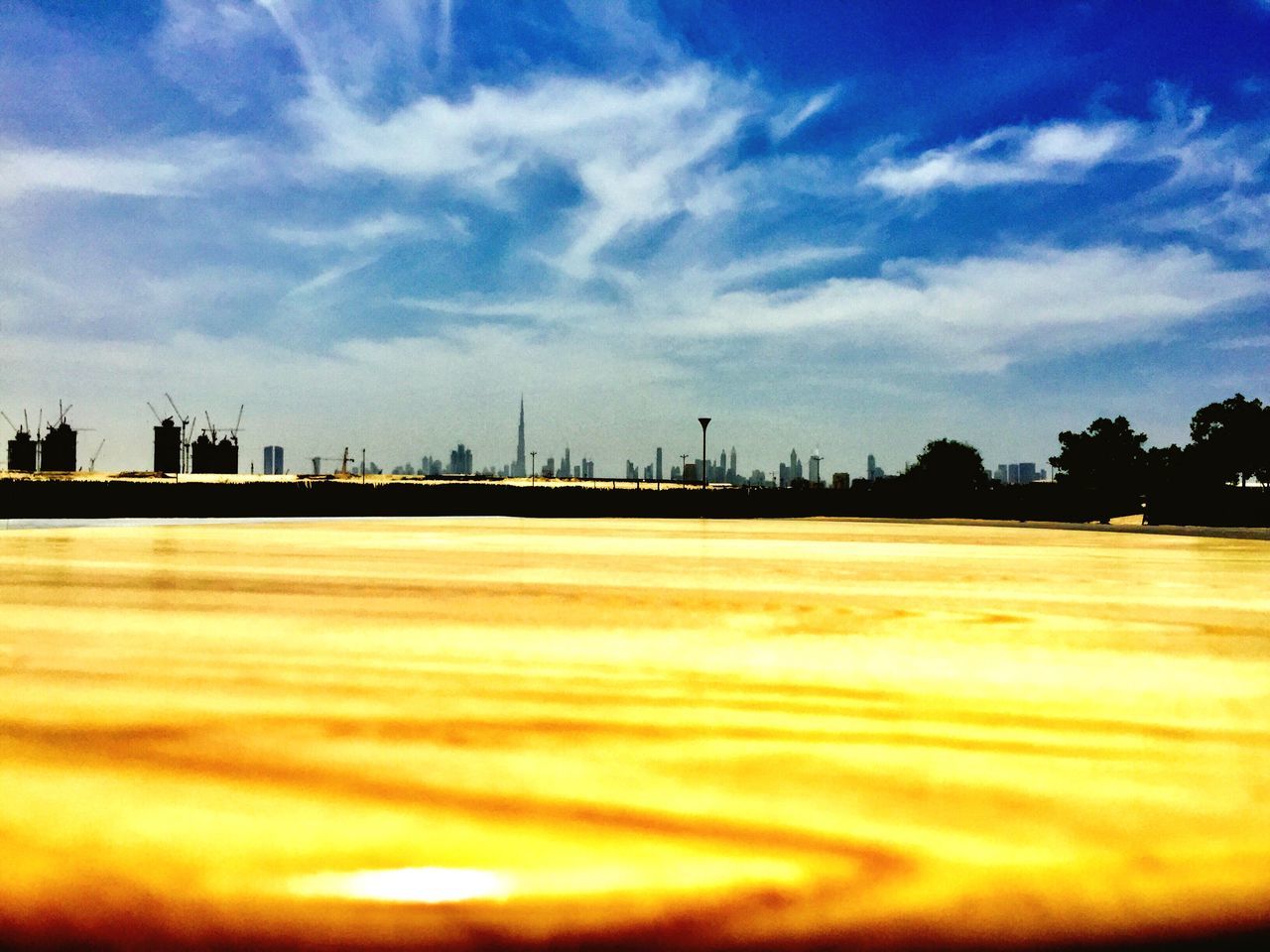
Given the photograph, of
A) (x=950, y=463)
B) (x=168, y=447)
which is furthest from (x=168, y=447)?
(x=950, y=463)

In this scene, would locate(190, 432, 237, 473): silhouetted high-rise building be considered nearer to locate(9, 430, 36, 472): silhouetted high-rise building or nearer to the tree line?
locate(9, 430, 36, 472): silhouetted high-rise building

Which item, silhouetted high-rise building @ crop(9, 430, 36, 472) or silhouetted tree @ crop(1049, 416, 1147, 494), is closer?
silhouetted tree @ crop(1049, 416, 1147, 494)

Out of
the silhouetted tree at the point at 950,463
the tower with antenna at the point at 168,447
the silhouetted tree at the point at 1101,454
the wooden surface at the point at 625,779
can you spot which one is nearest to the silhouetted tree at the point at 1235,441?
the silhouetted tree at the point at 1101,454

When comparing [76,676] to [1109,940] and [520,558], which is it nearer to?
[1109,940]

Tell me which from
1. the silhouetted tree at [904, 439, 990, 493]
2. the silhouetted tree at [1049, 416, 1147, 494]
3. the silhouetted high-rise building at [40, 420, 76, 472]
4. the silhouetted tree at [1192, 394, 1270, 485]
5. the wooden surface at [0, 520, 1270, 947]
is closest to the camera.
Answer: the wooden surface at [0, 520, 1270, 947]

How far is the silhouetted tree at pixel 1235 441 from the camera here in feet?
112

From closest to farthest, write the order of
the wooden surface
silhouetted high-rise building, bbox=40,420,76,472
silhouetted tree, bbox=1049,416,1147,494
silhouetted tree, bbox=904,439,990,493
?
the wooden surface
silhouetted tree, bbox=1049,416,1147,494
silhouetted tree, bbox=904,439,990,493
silhouetted high-rise building, bbox=40,420,76,472

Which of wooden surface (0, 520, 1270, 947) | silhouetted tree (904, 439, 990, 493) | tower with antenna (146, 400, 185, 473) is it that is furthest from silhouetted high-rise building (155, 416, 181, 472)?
wooden surface (0, 520, 1270, 947)

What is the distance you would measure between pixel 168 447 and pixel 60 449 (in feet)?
36.4

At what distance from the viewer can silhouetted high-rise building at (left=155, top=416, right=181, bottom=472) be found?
96.5 meters

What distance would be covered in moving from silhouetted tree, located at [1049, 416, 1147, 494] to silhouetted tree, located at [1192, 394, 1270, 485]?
8.51 meters

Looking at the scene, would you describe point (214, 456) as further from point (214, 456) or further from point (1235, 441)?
point (1235, 441)

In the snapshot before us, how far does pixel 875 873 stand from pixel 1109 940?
102 mm

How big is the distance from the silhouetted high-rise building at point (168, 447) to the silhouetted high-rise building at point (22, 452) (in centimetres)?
1304
